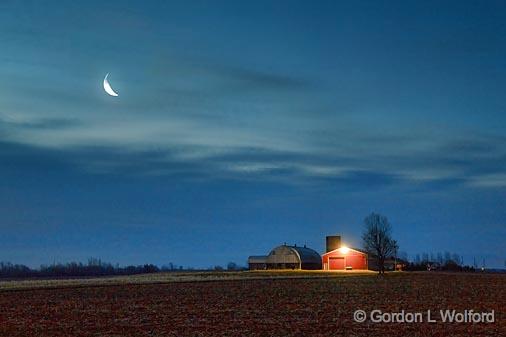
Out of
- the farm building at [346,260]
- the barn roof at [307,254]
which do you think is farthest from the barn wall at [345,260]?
the barn roof at [307,254]

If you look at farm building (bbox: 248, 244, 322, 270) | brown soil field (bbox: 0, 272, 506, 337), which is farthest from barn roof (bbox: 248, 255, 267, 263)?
brown soil field (bbox: 0, 272, 506, 337)

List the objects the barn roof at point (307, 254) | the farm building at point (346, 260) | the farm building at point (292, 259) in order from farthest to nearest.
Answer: the barn roof at point (307, 254) → the farm building at point (292, 259) → the farm building at point (346, 260)

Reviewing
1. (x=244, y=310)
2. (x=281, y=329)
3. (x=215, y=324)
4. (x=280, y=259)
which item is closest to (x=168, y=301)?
(x=244, y=310)

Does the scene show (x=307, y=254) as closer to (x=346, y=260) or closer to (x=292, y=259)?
(x=292, y=259)

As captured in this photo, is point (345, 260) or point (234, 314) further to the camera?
point (345, 260)

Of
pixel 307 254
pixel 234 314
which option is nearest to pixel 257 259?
pixel 307 254

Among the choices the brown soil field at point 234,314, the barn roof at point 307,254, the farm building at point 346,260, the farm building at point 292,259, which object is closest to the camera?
the brown soil field at point 234,314

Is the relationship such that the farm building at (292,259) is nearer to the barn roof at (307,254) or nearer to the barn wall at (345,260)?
the barn roof at (307,254)

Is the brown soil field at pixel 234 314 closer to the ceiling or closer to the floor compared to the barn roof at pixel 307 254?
closer to the floor

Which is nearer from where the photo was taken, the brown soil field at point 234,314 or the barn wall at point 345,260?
the brown soil field at point 234,314

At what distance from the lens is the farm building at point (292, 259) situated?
150 m

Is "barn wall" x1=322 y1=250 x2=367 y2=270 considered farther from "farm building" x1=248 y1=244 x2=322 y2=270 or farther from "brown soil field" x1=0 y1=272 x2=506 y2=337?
"brown soil field" x1=0 y1=272 x2=506 y2=337

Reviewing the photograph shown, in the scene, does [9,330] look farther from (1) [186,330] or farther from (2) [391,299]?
(2) [391,299]

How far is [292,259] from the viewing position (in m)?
150
